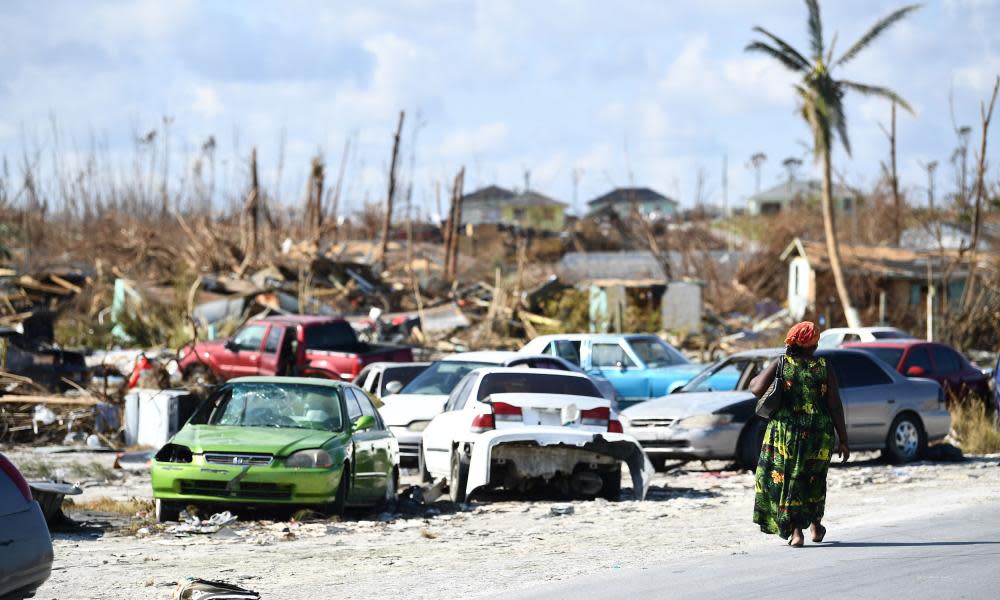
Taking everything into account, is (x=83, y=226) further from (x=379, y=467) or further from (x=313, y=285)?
(x=379, y=467)

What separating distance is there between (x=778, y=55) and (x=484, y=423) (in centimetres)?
2861

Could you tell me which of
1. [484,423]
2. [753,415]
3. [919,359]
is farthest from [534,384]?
[919,359]

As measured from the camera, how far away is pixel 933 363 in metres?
23.4

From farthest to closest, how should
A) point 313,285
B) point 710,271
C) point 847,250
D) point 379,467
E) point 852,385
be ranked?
1. point 710,271
2. point 847,250
3. point 313,285
4. point 852,385
5. point 379,467

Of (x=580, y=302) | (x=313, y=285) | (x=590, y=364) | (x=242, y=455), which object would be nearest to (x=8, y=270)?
(x=313, y=285)

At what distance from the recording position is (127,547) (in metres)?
10.6

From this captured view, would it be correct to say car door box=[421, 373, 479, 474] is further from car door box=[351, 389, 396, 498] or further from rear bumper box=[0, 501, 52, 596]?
rear bumper box=[0, 501, 52, 596]

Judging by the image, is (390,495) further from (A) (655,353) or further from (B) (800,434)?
(A) (655,353)

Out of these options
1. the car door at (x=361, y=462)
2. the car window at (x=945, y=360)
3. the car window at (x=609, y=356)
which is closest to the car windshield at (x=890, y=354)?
the car window at (x=945, y=360)

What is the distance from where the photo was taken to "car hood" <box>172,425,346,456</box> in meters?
11.8

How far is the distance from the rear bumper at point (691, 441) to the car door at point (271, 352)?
10.6 m

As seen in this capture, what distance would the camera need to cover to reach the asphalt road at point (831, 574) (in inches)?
313

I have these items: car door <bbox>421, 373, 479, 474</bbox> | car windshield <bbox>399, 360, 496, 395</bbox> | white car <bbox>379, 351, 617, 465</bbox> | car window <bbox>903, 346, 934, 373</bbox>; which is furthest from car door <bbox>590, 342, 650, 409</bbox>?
car door <bbox>421, 373, 479, 474</bbox>

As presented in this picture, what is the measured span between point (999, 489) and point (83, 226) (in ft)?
166
